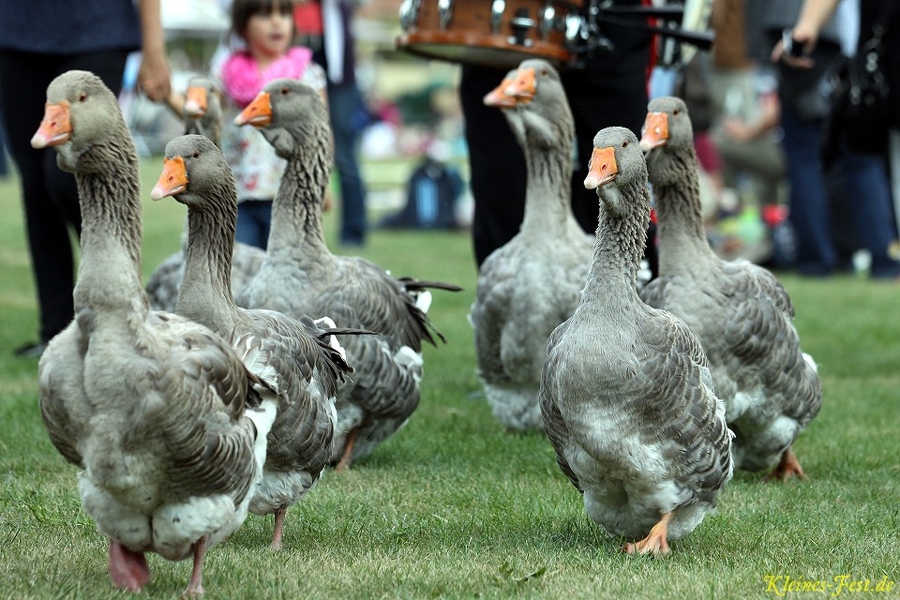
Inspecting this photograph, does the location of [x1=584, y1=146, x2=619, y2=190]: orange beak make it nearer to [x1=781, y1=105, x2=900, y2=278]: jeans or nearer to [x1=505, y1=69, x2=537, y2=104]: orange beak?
[x1=505, y1=69, x2=537, y2=104]: orange beak

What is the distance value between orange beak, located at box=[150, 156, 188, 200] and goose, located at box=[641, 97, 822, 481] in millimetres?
1870

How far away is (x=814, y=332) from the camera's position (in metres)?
9.15

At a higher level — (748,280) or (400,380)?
(748,280)

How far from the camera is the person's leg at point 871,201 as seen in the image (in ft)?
37.1

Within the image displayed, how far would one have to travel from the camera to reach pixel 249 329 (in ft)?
14.0

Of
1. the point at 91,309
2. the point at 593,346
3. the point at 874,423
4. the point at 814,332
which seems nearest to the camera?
the point at 91,309

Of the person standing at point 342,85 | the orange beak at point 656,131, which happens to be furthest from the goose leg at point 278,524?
the person standing at point 342,85

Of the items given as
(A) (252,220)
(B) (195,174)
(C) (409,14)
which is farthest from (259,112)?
(A) (252,220)

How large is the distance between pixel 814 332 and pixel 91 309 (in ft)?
21.7

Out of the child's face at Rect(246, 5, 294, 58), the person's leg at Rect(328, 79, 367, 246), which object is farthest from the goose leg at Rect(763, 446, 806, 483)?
the person's leg at Rect(328, 79, 367, 246)

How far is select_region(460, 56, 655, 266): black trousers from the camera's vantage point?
6.51 meters

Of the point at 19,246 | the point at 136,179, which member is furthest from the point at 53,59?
the point at 19,246

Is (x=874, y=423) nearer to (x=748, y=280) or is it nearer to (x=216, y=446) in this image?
(x=748, y=280)

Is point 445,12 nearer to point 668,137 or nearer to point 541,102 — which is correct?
point 541,102
